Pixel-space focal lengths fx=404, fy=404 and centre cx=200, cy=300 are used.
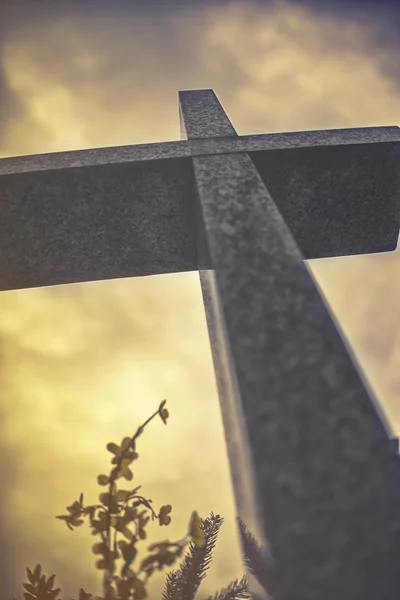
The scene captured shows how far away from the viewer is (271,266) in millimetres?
1747

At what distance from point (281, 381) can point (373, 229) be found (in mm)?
2222

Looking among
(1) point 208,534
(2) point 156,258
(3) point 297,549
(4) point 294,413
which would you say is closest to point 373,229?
(2) point 156,258

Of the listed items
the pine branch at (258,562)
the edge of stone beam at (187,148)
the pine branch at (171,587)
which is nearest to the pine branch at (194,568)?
the pine branch at (171,587)

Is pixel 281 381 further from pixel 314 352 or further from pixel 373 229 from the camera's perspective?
pixel 373 229

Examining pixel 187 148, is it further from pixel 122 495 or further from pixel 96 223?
pixel 122 495

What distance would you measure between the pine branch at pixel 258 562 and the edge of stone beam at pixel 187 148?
82.4 inches

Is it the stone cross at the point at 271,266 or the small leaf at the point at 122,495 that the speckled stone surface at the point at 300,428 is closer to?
the stone cross at the point at 271,266

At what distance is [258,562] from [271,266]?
46.1 inches

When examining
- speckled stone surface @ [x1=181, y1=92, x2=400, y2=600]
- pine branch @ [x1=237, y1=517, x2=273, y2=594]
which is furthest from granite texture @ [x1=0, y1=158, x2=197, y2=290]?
pine branch @ [x1=237, y1=517, x2=273, y2=594]

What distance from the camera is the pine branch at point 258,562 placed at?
1.33 meters

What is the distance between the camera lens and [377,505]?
1268 mm

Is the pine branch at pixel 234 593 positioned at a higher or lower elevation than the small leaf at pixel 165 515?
lower

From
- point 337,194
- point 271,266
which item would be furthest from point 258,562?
point 337,194

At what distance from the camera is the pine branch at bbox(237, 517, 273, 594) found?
133 centimetres
